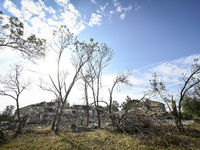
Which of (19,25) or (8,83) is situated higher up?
(19,25)

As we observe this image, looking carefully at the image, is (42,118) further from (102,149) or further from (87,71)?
(102,149)

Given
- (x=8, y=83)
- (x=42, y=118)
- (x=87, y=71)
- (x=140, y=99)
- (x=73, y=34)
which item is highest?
(x=73, y=34)

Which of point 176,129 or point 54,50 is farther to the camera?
point 54,50

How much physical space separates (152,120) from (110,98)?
223 inches

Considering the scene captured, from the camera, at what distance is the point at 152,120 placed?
Answer: 272 inches

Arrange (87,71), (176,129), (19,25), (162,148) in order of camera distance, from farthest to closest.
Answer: (87,71), (176,129), (19,25), (162,148)

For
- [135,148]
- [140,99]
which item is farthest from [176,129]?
[135,148]

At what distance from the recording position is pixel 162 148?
4.43 m

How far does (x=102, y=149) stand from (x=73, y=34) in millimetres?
10817

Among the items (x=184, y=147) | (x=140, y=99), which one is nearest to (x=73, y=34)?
(x=140, y=99)

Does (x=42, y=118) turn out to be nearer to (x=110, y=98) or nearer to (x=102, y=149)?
(x=110, y=98)

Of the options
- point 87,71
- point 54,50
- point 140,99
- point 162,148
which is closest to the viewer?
point 162,148

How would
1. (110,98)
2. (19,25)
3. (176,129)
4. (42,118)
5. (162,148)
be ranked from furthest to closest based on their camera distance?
(42,118) < (110,98) < (176,129) < (19,25) < (162,148)

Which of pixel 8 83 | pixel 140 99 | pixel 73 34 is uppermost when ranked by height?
pixel 73 34
